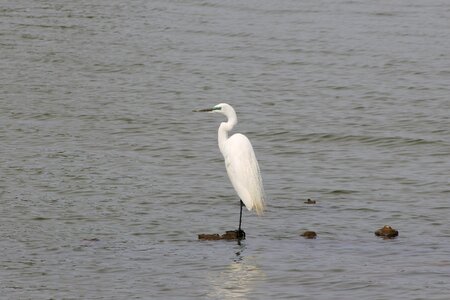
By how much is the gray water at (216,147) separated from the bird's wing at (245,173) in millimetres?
415

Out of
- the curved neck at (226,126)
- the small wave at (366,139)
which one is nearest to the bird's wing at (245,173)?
the curved neck at (226,126)

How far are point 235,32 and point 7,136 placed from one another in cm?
1136

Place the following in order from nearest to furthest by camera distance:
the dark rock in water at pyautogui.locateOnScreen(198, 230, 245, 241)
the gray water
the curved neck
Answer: the gray water
the dark rock in water at pyautogui.locateOnScreen(198, 230, 245, 241)
the curved neck

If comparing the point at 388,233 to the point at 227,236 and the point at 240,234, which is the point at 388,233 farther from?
the point at 227,236

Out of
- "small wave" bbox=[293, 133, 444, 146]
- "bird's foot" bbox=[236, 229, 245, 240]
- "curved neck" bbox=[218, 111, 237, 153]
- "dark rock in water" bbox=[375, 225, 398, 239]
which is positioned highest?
"small wave" bbox=[293, 133, 444, 146]

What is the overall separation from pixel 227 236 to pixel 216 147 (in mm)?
5963

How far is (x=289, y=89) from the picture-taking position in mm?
23562

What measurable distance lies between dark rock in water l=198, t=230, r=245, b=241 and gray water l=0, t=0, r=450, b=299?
112 millimetres

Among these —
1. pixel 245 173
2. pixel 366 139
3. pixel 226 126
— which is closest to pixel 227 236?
pixel 245 173

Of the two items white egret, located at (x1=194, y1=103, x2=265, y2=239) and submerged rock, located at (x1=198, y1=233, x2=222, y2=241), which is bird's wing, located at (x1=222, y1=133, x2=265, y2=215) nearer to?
white egret, located at (x1=194, y1=103, x2=265, y2=239)

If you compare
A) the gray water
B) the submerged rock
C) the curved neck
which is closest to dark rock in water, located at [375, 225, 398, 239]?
the gray water

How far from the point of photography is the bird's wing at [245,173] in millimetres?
13188

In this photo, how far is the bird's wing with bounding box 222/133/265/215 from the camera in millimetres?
13188

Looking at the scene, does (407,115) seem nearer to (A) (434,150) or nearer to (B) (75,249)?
(A) (434,150)
